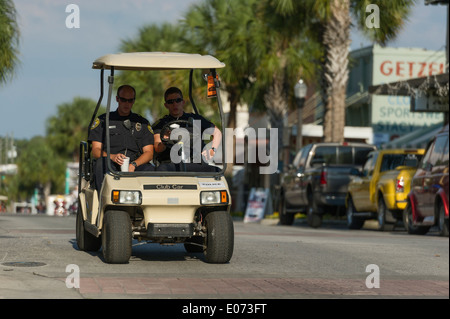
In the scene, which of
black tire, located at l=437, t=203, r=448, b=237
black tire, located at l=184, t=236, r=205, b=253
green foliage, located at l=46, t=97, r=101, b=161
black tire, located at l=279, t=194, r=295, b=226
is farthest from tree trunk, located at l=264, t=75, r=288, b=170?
green foliage, located at l=46, t=97, r=101, b=161

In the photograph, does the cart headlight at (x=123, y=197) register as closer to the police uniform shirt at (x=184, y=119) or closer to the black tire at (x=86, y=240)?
the police uniform shirt at (x=184, y=119)

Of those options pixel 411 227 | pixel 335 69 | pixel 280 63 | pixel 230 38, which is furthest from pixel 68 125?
pixel 411 227

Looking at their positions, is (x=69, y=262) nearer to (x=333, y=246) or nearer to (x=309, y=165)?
(x=333, y=246)

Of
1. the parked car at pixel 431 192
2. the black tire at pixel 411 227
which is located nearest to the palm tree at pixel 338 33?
the black tire at pixel 411 227

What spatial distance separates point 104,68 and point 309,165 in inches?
532

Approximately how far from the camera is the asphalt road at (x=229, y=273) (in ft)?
25.2

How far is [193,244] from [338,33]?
1905 cm

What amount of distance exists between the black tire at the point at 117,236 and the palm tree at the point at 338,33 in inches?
763

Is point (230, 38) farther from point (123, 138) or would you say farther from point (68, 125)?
point (68, 125)

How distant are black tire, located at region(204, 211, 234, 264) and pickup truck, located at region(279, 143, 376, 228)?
1327 centimetres

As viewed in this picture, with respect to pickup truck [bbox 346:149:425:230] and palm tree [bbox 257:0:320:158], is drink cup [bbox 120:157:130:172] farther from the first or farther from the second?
palm tree [bbox 257:0:320:158]

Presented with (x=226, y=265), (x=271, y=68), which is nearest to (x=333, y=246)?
(x=226, y=265)

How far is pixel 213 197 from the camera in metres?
9.72
